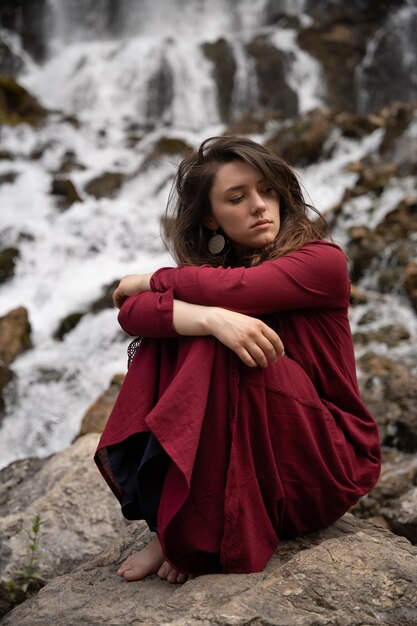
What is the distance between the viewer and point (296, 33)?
18078 millimetres

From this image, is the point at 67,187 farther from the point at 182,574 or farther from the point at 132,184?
the point at 182,574

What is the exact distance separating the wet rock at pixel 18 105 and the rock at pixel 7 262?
5816 millimetres

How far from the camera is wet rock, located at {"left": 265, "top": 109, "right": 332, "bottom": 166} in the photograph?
10156mm

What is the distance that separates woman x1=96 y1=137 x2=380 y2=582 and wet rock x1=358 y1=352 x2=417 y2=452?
1.91 meters

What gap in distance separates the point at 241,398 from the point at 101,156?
1127 cm

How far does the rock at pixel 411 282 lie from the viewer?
529 cm

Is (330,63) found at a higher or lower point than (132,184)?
higher

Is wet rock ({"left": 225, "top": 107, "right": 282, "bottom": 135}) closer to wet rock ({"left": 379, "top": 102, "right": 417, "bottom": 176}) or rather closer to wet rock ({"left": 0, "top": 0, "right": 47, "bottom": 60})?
wet rock ({"left": 379, "top": 102, "right": 417, "bottom": 176})

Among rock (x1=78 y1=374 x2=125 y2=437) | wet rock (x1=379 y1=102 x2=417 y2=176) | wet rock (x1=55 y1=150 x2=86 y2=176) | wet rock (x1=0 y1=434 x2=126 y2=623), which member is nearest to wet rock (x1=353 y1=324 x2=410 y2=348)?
rock (x1=78 y1=374 x2=125 y2=437)

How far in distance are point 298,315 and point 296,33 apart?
60.7ft

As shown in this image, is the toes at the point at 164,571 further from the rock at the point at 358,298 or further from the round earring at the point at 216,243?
the rock at the point at 358,298

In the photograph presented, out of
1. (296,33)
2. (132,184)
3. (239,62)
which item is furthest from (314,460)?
(296,33)

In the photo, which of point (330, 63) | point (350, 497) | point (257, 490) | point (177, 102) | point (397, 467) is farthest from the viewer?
point (330, 63)

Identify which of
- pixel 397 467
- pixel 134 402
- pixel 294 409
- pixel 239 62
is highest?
pixel 239 62
